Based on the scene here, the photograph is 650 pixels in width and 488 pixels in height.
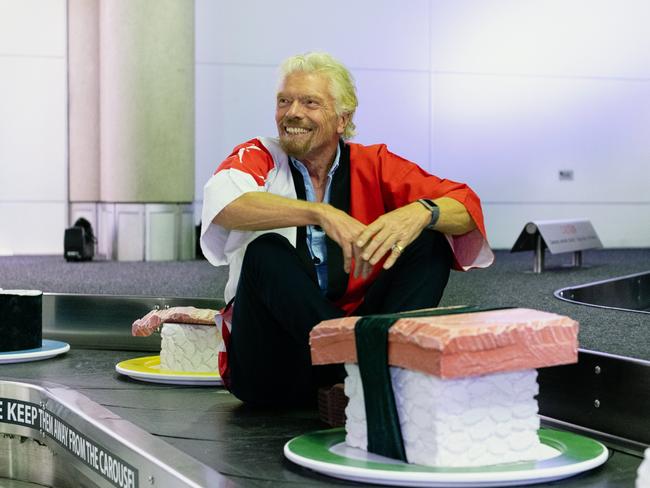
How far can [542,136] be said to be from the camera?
8258 mm

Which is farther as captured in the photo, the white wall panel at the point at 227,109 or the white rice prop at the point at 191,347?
the white wall panel at the point at 227,109

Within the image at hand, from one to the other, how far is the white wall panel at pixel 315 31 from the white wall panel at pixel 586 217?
1260 millimetres

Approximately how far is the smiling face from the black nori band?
30.4 inches

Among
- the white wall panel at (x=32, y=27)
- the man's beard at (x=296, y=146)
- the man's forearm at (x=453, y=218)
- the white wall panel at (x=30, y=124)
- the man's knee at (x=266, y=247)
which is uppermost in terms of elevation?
the white wall panel at (x=32, y=27)

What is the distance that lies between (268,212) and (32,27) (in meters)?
5.31

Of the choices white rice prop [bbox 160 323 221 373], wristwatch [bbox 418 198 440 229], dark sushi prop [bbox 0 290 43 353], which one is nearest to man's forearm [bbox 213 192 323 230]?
wristwatch [bbox 418 198 440 229]

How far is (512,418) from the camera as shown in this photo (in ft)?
6.23

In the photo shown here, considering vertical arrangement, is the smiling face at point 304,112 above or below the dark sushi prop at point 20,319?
above

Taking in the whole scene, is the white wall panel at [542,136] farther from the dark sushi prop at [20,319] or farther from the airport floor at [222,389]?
the dark sushi prop at [20,319]

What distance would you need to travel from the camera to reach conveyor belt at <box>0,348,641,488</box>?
1979 mm

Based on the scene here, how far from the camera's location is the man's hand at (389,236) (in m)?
2.34

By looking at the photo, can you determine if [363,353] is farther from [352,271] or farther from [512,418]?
[352,271]

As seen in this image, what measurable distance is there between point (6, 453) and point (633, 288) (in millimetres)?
3474


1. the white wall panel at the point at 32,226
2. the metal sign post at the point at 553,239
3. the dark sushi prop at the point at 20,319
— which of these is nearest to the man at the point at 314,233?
the dark sushi prop at the point at 20,319
